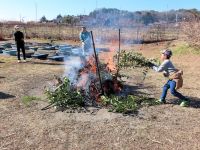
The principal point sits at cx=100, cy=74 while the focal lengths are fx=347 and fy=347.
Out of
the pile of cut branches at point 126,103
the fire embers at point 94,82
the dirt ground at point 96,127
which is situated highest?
the fire embers at point 94,82

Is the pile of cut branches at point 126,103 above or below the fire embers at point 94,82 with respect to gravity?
below

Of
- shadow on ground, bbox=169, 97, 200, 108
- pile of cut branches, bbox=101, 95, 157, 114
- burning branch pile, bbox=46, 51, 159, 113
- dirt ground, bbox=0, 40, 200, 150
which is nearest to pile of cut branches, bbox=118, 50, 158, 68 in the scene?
dirt ground, bbox=0, 40, 200, 150

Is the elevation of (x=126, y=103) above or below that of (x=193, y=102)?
above

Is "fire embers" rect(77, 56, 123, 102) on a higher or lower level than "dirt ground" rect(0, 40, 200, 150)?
Answer: higher

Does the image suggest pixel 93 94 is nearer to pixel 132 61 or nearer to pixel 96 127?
pixel 96 127

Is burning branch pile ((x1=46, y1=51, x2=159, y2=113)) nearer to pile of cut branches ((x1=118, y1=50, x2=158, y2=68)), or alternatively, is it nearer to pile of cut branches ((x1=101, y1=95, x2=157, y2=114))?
pile of cut branches ((x1=101, y1=95, x2=157, y2=114))

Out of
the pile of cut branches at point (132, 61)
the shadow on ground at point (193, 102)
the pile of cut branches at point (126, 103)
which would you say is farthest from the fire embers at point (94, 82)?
the pile of cut branches at point (132, 61)

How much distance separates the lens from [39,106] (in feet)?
27.2

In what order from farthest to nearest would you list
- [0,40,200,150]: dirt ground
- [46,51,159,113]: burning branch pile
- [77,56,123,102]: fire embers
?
[77,56,123,102]: fire embers < [46,51,159,113]: burning branch pile < [0,40,200,150]: dirt ground

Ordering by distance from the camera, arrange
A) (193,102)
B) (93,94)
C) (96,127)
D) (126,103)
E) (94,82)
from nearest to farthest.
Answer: (96,127), (126,103), (93,94), (193,102), (94,82)

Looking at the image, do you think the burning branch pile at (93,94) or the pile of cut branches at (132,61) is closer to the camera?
→ the burning branch pile at (93,94)

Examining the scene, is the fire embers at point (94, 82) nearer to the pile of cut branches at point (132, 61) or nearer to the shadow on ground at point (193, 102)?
the shadow on ground at point (193, 102)

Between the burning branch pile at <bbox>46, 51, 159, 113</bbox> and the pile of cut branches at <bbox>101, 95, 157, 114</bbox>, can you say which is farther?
the burning branch pile at <bbox>46, 51, 159, 113</bbox>

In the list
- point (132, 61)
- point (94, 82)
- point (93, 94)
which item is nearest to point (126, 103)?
point (93, 94)
